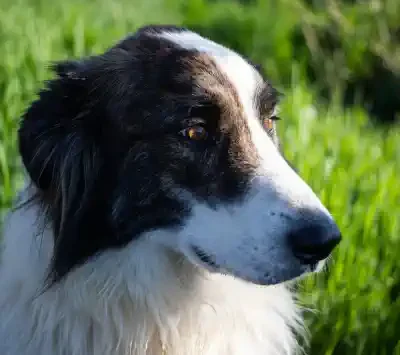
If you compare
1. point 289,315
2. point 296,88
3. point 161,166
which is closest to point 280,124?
point 296,88

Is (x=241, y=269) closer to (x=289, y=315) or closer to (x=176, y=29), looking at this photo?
(x=289, y=315)

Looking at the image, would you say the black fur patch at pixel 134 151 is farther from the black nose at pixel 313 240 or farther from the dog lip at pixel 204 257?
the black nose at pixel 313 240

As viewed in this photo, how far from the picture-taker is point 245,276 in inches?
88.0

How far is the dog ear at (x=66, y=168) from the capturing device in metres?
2.37

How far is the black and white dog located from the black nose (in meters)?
0.03

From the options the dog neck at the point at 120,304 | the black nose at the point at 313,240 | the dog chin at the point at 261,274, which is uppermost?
the black nose at the point at 313,240

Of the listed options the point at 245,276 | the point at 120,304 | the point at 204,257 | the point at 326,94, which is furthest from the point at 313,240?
the point at 326,94

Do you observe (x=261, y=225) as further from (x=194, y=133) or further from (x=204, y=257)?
(x=194, y=133)

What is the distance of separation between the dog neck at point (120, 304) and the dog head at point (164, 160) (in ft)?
0.28

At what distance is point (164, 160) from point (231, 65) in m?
0.42

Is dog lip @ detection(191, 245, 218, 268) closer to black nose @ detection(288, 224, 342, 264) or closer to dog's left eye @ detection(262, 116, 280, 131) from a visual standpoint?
black nose @ detection(288, 224, 342, 264)

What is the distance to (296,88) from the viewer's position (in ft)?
18.5

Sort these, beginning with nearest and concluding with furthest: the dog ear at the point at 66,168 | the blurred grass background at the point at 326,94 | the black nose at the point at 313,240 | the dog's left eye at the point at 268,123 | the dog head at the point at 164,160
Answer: the black nose at the point at 313,240 → the dog head at the point at 164,160 → the dog ear at the point at 66,168 → the dog's left eye at the point at 268,123 → the blurred grass background at the point at 326,94

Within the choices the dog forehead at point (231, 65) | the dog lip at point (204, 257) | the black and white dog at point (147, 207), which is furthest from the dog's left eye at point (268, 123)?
the dog lip at point (204, 257)
